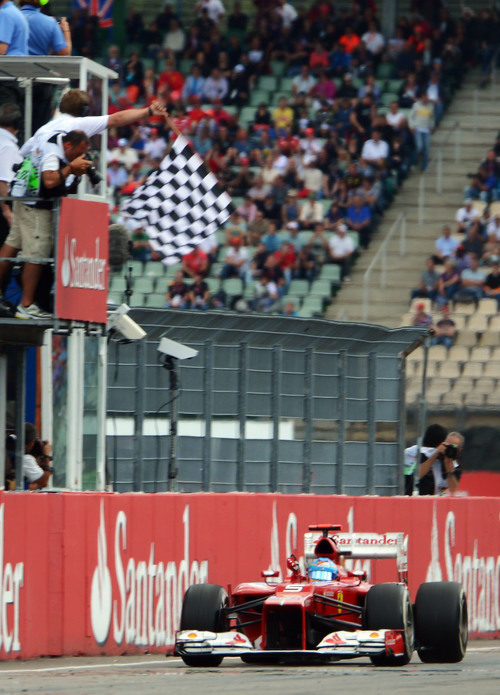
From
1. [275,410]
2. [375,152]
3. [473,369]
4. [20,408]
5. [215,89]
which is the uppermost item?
[215,89]

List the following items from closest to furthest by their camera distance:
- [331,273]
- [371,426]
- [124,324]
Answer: [124,324]
[371,426]
[331,273]

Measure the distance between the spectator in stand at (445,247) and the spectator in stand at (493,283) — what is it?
111 centimetres

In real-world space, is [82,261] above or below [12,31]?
below

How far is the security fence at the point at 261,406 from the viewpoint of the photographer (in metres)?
13.1

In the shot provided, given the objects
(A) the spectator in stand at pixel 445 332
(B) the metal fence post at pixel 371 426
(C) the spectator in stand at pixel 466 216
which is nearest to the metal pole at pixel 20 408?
(B) the metal fence post at pixel 371 426

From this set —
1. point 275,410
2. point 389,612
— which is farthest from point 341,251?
point 389,612

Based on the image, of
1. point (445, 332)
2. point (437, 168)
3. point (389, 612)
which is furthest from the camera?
point (437, 168)

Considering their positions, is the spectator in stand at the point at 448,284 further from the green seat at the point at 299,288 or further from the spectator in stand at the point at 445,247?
the green seat at the point at 299,288

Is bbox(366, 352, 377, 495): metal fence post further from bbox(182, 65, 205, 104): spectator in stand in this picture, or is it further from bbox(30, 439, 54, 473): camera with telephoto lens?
bbox(182, 65, 205, 104): spectator in stand

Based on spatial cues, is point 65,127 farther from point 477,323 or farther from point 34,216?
point 477,323

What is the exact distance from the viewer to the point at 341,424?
14.8m

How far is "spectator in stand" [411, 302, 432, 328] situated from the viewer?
2356cm

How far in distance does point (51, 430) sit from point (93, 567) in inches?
47.9

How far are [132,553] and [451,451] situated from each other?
450cm
